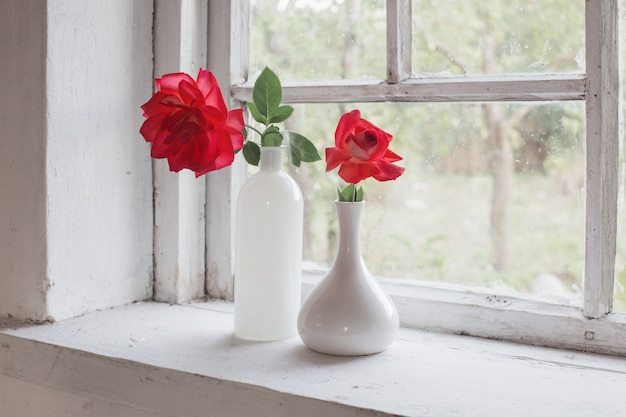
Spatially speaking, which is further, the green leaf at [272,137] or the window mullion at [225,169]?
the window mullion at [225,169]

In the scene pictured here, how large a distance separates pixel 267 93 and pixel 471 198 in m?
0.36

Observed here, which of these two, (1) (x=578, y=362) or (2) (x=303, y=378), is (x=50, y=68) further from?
(1) (x=578, y=362)

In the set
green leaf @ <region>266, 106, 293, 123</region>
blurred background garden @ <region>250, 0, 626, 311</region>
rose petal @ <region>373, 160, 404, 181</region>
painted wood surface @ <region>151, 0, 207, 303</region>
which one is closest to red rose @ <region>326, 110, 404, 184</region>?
rose petal @ <region>373, 160, 404, 181</region>

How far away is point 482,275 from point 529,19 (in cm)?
36

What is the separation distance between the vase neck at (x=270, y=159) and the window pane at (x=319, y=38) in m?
0.21

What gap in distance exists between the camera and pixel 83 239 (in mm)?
996

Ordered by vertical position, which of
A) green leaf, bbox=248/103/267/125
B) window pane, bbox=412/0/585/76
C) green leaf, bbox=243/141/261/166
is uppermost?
window pane, bbox=412/0/585/76

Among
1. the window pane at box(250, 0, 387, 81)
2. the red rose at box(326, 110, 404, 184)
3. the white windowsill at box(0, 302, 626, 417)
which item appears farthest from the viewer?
the window pane at box(250, 0, 387, 81)

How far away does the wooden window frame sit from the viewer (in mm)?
850

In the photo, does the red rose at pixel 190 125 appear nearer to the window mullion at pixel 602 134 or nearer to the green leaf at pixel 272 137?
the green leaf at pixel 272 137

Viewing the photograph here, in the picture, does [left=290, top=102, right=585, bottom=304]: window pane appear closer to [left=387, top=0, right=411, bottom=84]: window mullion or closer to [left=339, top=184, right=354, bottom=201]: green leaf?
[left=387, top=0, right=411, bottom=84]: window mullion

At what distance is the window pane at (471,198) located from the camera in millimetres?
943

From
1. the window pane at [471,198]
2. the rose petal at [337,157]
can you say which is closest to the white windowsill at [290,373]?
the window pane at [471,198]

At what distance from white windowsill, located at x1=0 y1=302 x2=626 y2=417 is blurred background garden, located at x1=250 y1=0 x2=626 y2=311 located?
0.46 ft
